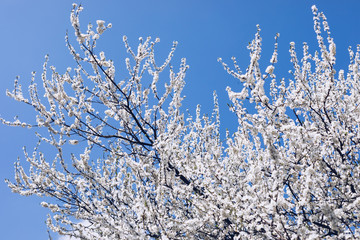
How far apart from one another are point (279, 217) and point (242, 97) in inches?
61.3

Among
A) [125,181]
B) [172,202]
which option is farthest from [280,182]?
[125,181]

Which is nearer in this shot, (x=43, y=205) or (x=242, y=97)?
(x=242, y=97)

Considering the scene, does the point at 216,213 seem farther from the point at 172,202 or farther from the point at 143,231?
the point at 172,202

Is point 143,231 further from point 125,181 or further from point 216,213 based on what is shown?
point 125,181

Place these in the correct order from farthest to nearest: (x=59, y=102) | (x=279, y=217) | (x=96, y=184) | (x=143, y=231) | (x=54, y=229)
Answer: (x=54, y=229) < (x=96, y=184) < (x=59, y=102) < (x=143, y=231) < (x=279, y=217)

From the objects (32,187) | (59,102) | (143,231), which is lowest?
(143,231)

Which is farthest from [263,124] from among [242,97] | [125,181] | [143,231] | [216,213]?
[125,181]

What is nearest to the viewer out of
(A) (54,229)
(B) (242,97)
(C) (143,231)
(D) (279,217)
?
(D) (279,217)

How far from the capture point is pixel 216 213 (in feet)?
14.1

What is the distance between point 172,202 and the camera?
562cm

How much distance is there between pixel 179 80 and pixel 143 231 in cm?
305

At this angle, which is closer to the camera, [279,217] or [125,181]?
[279,217]

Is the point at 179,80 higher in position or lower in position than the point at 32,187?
higher

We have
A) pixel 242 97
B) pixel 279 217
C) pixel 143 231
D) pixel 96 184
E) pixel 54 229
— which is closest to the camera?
pixel 279 217
